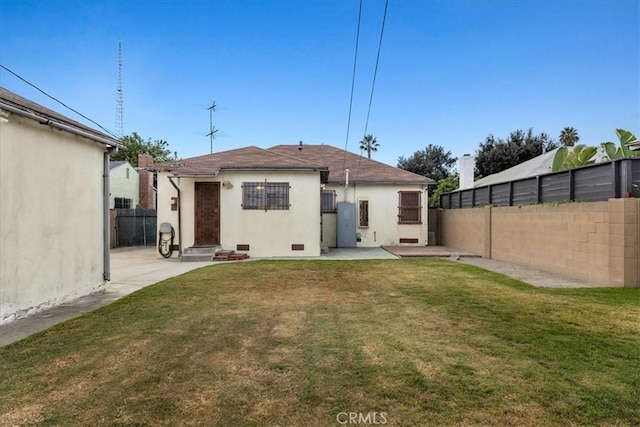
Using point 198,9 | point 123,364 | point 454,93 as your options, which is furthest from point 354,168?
point 123,364

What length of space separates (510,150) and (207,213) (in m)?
27.1

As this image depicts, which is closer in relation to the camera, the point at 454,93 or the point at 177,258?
the point at 177,258

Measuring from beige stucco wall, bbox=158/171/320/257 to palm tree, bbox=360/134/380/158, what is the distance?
40.3 meters

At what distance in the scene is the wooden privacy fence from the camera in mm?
6527

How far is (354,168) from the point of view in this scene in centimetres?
1705

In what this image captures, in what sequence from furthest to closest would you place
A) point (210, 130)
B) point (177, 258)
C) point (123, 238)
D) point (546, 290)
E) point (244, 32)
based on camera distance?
point (210, 130), point (123, 238), point (244, 32), point (177, 258), point (546, 290)

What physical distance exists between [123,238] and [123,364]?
15689 mm

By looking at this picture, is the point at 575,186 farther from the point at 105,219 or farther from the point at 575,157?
the point at 105,219

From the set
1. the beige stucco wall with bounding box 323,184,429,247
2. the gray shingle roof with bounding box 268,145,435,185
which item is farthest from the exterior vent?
the gray shingle roof with bounding box 268,145,435,185

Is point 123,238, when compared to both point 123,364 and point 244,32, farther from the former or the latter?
point 123,364

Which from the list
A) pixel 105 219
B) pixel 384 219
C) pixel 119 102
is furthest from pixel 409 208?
pixel 119 102

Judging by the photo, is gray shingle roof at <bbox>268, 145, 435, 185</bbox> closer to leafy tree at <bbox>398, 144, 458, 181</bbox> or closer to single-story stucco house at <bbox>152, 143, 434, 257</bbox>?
single-story stucco house at <bbox>152, 143, 434, 257</bbox>

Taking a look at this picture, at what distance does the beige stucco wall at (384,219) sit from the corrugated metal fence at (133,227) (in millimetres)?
9265

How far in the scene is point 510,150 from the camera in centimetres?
2977
